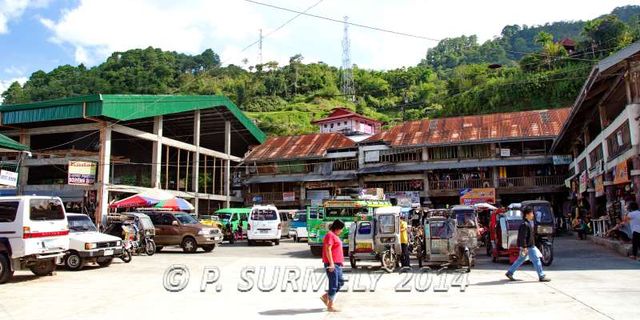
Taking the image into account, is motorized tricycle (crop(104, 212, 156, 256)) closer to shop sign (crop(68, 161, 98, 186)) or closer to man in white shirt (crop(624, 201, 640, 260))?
shop sign (crop(68, 161, 98, 186))

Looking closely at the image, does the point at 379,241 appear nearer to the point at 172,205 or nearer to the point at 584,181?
the point at 172,205

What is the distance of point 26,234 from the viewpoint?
1210cm

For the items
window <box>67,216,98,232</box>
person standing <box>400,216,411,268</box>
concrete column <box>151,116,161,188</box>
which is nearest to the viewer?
→ person standing <box>400,216,411,268</box>

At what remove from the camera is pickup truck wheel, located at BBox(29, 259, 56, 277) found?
1350 cm

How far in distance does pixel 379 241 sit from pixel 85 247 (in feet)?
28.2

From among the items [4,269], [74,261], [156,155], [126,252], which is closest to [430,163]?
[156,155]

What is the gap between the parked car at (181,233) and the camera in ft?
68.8

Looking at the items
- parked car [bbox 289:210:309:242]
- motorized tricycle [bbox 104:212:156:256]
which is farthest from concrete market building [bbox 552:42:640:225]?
motorized tricycle [bbox 104:212:156:256]

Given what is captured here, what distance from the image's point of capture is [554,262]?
1479cm

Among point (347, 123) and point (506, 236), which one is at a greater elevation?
point (347, 123)

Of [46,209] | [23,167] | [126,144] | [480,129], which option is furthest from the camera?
[126,144]

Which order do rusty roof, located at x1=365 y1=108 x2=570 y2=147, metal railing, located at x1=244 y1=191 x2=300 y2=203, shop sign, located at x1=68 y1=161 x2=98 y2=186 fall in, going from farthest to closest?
metal railing, located at x1=244 y1=191 x2=300 y2=203, rusty roof, located at x1=365 y1=108 x2=570 y2=147, shop sign, located at x1=68 y1=161 x2=98 y2=186

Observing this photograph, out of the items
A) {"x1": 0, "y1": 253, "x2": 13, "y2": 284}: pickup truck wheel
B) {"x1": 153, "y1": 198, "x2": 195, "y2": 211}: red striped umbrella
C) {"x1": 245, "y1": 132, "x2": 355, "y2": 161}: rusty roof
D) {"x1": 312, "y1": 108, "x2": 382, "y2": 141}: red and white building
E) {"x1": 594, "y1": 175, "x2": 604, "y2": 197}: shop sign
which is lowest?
{"x1": 0, "y1": 253, "x2": 13, "y2": 284}: pickup truck wheel

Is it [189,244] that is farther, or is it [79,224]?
[189,244]
